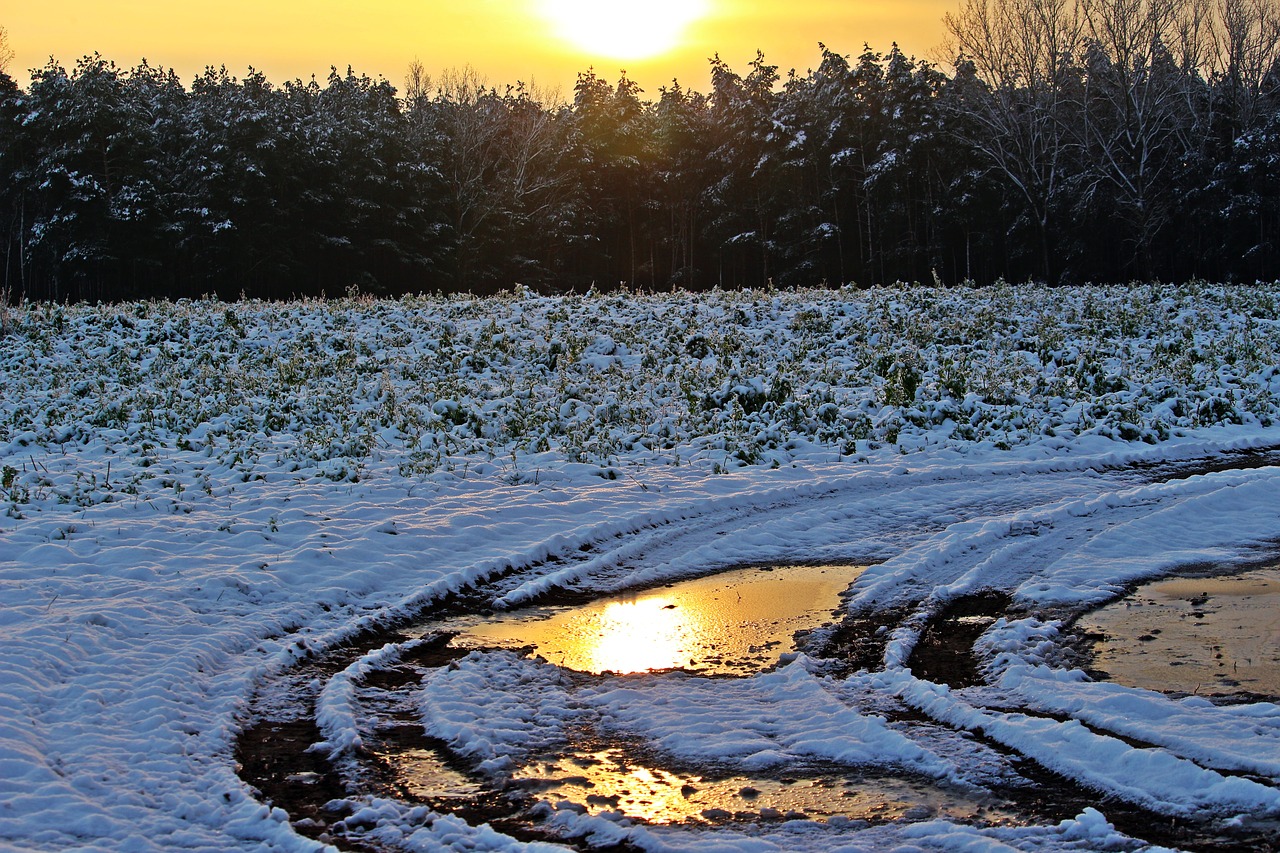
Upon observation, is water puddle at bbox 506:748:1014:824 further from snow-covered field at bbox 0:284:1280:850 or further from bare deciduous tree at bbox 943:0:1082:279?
bare deciduous tree at bbox 943:0:1082:279

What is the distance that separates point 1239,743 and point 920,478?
749 centimetres

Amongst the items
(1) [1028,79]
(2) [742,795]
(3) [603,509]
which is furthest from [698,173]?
(2) [742,795]

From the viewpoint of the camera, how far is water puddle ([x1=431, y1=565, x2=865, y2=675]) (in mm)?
6223

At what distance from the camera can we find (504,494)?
35.3 feet

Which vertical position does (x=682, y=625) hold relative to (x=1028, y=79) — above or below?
below

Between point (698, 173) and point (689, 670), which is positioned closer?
point (689, 670)

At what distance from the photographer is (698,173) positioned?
192ft

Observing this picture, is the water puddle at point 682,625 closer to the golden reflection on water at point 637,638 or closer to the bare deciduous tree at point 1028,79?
the golden reflection on water at point 637,638

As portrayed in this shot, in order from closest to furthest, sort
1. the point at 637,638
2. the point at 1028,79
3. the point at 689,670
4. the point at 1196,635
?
the point at 689,670 < the point at 1196,635 < the point at 637,638 < the point at 1028,79

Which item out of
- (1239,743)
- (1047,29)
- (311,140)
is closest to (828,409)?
(1239,743)

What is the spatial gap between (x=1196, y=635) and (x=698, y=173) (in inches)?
2161

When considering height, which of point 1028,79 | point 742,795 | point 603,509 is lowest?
point 742,795

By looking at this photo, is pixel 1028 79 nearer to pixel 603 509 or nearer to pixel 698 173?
pixel 698 173

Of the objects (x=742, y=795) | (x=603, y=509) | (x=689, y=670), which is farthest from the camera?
(x=603, y=509)
